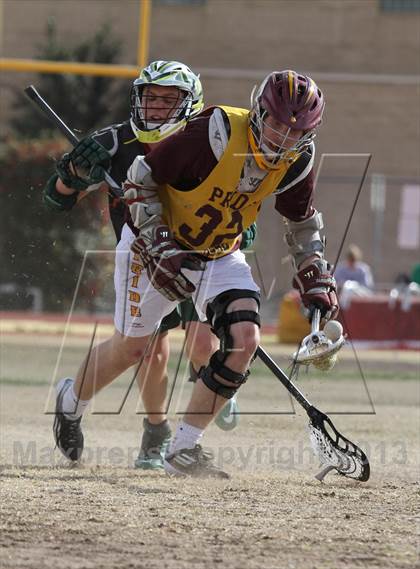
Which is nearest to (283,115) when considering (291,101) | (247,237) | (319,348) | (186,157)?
(291,101)

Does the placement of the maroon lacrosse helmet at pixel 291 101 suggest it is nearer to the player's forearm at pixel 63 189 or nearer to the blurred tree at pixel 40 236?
the player's forearm at pixel 63 189

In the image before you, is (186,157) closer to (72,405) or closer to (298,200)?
(298,200)

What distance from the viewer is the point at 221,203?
5477mm

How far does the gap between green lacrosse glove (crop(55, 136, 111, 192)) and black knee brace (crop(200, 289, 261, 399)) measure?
3.44 ft

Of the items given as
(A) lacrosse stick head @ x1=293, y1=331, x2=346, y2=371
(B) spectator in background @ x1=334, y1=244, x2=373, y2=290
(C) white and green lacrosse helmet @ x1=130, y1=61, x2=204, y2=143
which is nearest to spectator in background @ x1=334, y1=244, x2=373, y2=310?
(B) spectator in background @ x1=334, y1=244, x2=373, y2=290

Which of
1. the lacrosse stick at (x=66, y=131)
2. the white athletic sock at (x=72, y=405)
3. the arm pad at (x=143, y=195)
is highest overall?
the arm pad at (x=143, y=195)

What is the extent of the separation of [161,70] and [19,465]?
2233mm

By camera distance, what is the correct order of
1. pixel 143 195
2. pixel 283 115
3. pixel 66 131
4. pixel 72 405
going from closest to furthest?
pixel 283 115
pixel 143 195
pixel 72 405
pixel 66 131

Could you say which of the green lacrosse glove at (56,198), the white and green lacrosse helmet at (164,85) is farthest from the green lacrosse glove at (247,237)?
the green lacrosse glove at (56,198)

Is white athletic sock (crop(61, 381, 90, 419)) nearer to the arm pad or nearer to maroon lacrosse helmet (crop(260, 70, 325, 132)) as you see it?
the arm pad

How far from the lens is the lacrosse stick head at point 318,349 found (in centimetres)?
551

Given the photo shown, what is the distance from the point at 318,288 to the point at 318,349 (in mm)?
396

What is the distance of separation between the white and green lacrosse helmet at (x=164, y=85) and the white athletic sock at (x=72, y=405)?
4.63 feet

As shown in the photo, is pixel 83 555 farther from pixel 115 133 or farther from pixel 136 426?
pixel 136 426
